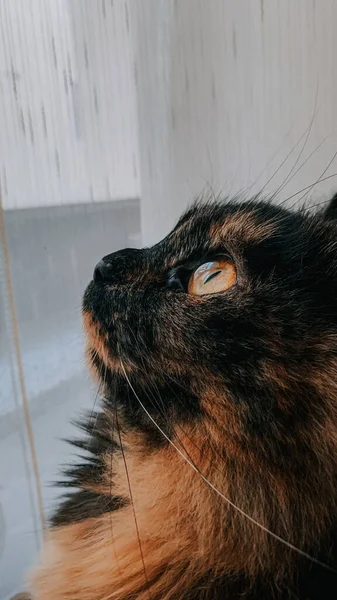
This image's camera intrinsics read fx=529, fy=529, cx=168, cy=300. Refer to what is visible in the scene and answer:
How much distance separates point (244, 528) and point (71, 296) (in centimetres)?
58

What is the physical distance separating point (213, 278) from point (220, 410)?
141mm

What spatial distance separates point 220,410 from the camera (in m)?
0.51

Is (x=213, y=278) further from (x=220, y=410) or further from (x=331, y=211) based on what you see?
(x=331, y=211)

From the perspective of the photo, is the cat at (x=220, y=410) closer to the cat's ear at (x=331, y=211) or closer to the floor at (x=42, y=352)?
the cat's ear at (x=331, y=211)

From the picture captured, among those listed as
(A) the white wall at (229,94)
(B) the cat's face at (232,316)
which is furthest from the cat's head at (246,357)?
(A) the white wall at (229,94)

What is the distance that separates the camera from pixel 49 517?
0.80 m

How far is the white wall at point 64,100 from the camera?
0.84 meters

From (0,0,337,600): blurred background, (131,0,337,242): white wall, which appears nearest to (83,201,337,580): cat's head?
(0,0,337,600): blurred background

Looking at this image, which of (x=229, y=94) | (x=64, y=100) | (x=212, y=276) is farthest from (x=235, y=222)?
(x=229, y=94)

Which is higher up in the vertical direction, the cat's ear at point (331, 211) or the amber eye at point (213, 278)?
the cat's ear at point (331, 211)

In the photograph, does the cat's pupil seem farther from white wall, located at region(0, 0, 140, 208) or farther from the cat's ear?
white wall, located at region(0, 0, 140, 208)

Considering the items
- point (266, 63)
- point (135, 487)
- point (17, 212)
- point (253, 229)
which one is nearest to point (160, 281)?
point (253, 229)

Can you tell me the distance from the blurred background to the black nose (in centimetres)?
26

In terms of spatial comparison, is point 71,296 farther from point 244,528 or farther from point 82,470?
point 244,528
